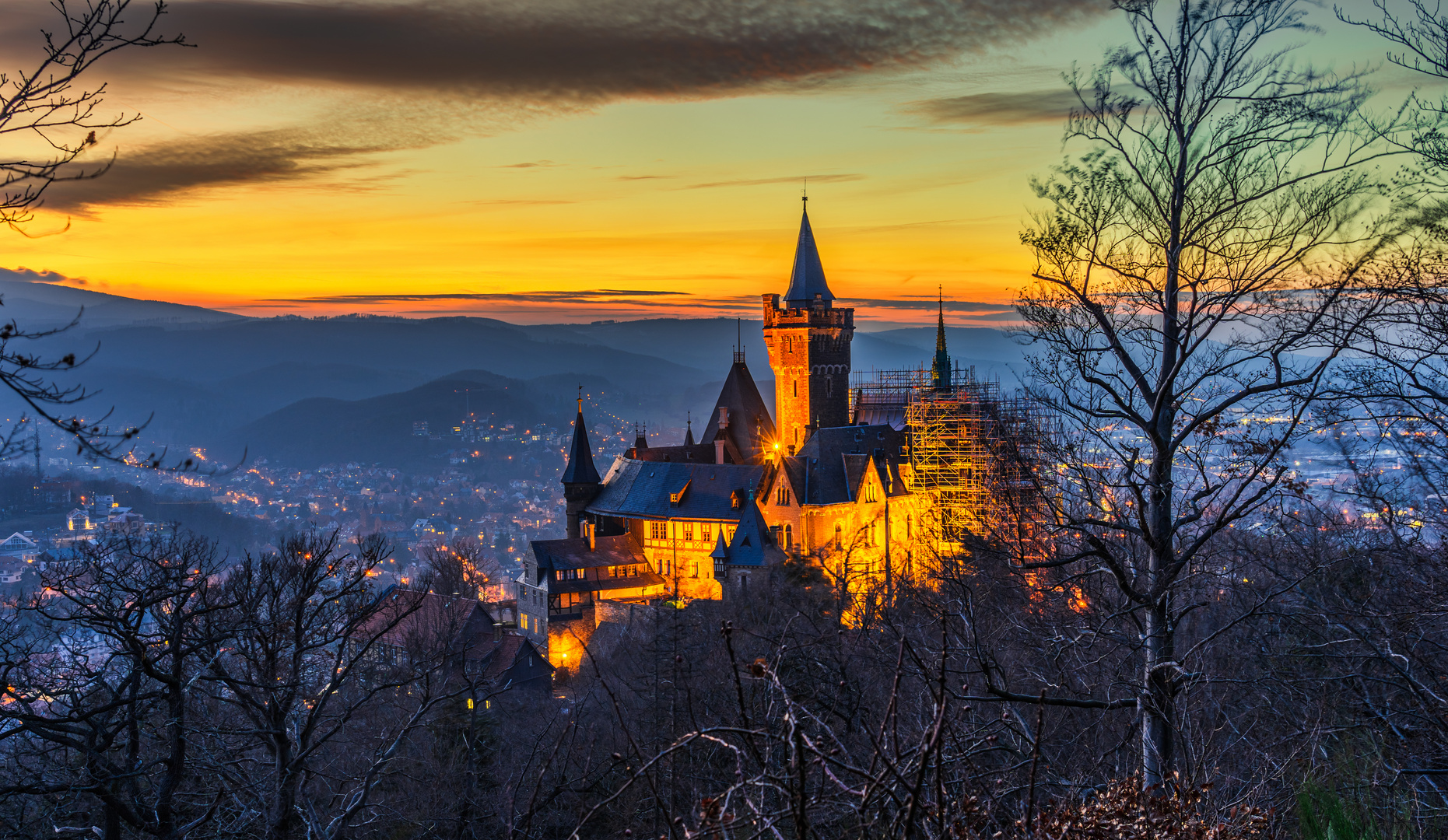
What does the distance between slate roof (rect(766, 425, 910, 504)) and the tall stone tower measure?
36.8ft

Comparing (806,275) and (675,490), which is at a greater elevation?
(806,275)

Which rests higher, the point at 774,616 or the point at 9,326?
the point at 9,326

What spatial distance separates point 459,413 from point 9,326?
641ft

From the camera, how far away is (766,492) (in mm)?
50531

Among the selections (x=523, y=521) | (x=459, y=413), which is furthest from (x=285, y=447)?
(x=523, y=521)

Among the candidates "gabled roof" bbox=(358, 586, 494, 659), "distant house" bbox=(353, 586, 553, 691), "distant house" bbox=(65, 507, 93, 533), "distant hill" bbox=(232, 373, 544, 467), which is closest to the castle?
"distant house" bbox=(353, 586, 553, 691)

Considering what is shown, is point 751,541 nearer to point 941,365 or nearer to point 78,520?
point 941,365

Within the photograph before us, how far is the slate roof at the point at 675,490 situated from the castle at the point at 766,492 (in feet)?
0.25

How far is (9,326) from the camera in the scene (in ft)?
17.3

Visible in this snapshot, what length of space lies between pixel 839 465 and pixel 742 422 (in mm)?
15483

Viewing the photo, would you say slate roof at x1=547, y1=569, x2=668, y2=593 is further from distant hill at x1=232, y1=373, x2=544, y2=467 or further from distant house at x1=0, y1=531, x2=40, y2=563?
distant hill at x1=232, y1=373, x2=544, y2=467

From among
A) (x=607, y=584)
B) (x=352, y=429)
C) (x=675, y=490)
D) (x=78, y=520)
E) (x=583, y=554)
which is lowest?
(x=607, y=584)

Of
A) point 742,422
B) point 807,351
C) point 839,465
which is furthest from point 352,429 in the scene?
point 839,465

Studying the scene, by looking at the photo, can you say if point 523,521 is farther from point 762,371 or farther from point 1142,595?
point 1142,595
